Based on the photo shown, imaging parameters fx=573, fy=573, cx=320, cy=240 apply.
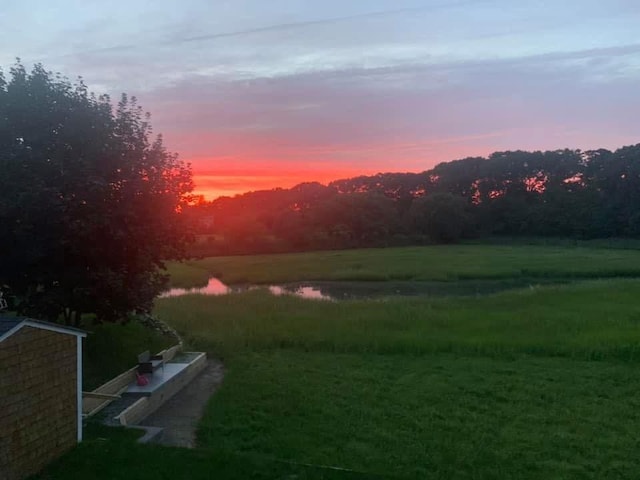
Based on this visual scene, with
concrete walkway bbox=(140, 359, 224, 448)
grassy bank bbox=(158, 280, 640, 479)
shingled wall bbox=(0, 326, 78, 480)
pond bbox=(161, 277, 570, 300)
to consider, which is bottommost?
pond bbox=(161, 277, 570, 300)

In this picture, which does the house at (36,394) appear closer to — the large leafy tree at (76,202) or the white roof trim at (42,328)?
the white roof trim at (42,328)

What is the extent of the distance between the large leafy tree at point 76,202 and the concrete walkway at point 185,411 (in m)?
2.30

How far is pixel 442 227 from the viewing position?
76.0 metres

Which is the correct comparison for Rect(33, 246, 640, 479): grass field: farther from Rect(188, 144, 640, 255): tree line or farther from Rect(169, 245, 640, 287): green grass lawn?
Rect(188, 144, 640, 255): tree line

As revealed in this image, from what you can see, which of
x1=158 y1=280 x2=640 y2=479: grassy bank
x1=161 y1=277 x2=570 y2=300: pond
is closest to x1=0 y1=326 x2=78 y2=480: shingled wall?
x1=158 y1=280 x2=640 y2=479: grassy bank

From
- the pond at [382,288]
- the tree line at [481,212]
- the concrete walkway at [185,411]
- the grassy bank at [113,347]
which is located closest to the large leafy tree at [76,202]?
the grassy bank at [113,347]

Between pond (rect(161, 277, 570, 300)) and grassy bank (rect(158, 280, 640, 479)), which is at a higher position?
grassy bank (rect(158, 280, 640, 479))

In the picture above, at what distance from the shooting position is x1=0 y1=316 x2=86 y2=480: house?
6883 millimetres

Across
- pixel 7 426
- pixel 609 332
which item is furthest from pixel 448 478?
pixel 609 332

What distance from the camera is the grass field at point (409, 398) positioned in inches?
318

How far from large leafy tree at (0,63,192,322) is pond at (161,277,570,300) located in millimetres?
18354

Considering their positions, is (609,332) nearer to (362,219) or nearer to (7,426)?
(7,426)

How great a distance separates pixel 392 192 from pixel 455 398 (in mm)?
86621

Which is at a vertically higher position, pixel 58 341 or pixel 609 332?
pixel 58 341
